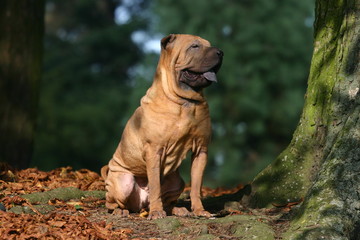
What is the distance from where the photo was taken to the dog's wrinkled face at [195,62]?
609 centimetres

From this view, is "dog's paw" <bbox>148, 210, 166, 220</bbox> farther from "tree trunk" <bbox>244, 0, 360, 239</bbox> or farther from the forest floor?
"tree trunk" <bbox>244, 0, 360, 239</bbox>

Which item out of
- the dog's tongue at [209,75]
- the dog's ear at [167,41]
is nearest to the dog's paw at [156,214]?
the dog's tongue at [209,75]

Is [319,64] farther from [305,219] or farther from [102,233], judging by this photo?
[102,233]

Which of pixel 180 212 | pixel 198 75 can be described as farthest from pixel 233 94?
pixel 198 75

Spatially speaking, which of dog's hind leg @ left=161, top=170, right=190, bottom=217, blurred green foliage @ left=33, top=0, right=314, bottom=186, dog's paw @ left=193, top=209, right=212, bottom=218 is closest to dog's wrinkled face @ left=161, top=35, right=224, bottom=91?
dog's hind leg @ left=161, top=170, right=190, bottom=217

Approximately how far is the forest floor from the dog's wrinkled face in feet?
4.37

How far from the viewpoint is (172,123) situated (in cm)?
615

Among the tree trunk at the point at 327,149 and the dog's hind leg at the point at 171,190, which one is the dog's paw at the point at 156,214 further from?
the tree trunk at the point at 327,149

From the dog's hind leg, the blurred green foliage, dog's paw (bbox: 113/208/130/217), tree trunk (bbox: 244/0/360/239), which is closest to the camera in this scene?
tree trunk (bbox: 244/0/360/239)

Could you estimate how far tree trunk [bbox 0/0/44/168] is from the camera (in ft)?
29.8

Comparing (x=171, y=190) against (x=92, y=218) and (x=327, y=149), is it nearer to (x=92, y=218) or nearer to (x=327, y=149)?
(x=92, y=218)

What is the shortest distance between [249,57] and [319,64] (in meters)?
21.0

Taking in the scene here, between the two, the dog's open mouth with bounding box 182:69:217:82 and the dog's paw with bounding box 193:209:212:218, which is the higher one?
the dog's open mouth with bounding box 182:69:217:82

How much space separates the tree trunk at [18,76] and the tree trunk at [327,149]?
3.77 metres
